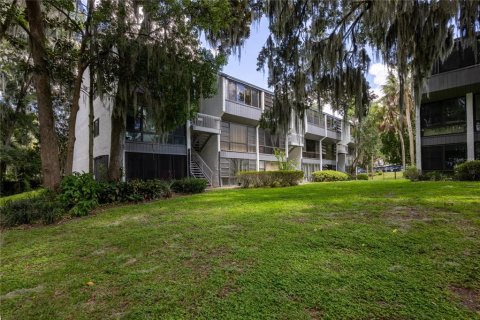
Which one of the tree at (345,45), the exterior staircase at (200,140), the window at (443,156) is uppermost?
the tree at (345,45)

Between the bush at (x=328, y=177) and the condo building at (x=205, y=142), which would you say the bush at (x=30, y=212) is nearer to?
the condo building at (x=205, y=142)

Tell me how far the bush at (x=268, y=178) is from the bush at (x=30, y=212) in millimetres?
10404

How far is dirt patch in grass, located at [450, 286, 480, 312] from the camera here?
260 centimetres

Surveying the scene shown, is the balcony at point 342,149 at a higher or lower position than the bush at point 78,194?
higher

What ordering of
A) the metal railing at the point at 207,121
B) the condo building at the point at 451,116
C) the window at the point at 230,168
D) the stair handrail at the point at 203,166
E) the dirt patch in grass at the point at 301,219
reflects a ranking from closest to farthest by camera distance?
the dirt patch in grass at the point at 301,219
the condo building at the point at 451,116
the metal railing at the point at 207,121
the stair handrail at the point at 203,166
the window at the point at 230,168

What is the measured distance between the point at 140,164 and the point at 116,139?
11.3 ft

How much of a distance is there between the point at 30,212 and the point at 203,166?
13640 millimetres

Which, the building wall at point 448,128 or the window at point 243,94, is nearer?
the building wall at point 448,128

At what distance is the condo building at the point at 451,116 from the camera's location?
16031mm

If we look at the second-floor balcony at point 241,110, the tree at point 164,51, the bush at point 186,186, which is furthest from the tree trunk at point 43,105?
the second-floor balcony at point 241,110

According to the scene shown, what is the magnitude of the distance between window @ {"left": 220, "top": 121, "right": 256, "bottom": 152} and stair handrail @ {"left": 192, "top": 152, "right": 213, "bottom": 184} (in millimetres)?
1856

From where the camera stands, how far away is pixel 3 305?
3.11 m

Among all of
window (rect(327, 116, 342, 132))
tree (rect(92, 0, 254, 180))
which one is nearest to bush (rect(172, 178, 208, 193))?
tree (rect(92, 0, 254, 180))

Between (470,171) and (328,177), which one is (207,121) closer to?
(328,177)
